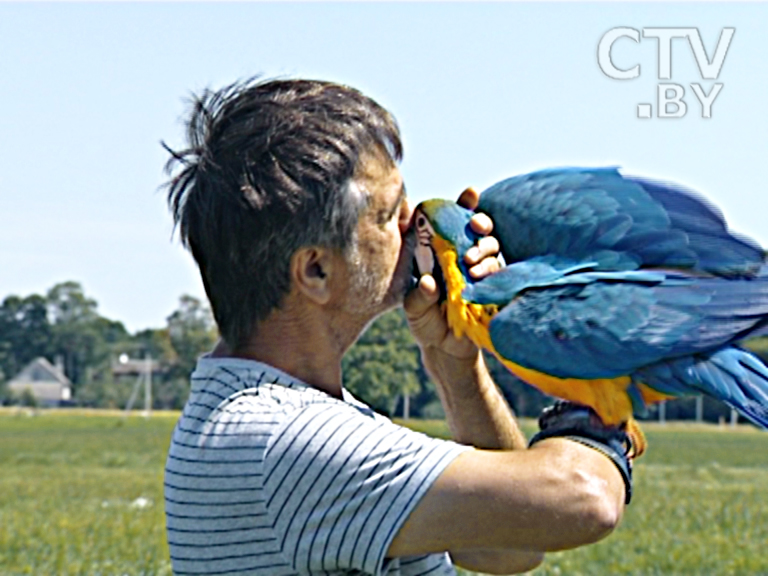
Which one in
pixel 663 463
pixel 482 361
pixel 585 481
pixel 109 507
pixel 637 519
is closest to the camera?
pixel 585 481

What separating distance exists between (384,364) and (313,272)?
10.2 meters

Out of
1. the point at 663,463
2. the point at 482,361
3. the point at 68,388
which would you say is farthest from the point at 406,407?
the point at 68,388

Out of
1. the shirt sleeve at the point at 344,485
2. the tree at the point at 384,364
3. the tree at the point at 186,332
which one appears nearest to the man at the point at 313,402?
the shirt sleeve at the point at 344,485

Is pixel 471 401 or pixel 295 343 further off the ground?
pixel 295 343

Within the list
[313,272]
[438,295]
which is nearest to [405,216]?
[438,295]

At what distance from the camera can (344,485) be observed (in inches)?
88.6

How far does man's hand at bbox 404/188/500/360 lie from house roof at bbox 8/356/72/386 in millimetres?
111220

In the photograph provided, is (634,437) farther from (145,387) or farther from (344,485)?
(145,387)

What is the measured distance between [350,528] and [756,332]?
85 centimetres

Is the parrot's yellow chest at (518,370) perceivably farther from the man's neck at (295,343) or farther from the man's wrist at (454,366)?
the man's neck at (295,343)

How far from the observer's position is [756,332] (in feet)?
8.21

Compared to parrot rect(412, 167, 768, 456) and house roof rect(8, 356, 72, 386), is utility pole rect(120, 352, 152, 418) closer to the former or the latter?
house roof rect(8, 356, 72, 386)

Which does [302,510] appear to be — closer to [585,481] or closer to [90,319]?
[585,481]

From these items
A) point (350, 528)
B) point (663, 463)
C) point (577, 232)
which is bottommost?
point (663, 463)
